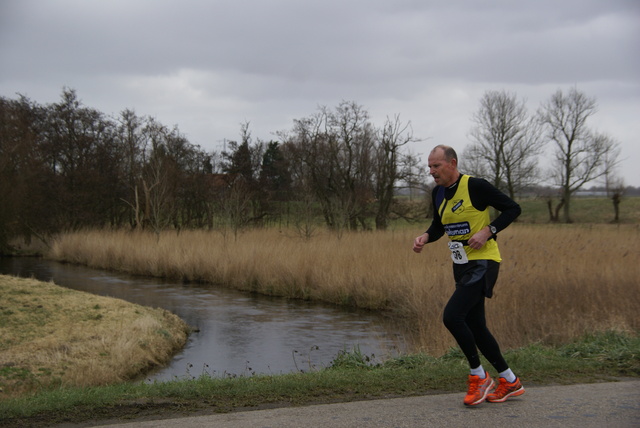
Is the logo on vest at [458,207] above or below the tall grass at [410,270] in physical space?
above

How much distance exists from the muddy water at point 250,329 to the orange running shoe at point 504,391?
145 inches

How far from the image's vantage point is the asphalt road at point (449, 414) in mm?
4312

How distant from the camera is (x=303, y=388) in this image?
5.51 metres

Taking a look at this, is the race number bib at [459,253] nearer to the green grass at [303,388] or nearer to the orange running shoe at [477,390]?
the orange running shoe at [477,390]

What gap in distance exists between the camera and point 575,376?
19.2 ft

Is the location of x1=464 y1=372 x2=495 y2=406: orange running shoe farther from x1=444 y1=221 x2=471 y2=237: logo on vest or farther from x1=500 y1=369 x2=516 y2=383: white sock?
x1=444 y1=221 x2=471 y2=237: logo on vest

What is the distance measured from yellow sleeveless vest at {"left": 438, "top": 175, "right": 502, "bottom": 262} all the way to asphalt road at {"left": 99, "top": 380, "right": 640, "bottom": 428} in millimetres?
1151

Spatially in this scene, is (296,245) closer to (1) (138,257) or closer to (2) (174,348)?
(1) (138,257)

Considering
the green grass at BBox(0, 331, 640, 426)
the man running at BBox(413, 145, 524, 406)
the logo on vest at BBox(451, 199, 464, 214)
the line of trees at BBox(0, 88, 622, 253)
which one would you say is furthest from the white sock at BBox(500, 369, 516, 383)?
the line of trees at BBox(0, 88, 622, 253)

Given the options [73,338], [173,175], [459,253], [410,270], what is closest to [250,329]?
[73,338]

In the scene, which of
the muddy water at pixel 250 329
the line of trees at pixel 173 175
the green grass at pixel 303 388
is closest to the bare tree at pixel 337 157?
the line of trees at pixel 173 175

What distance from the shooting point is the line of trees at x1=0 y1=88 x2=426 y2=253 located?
3369cm

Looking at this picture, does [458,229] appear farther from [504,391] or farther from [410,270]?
[410,270]

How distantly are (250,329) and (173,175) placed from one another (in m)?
30.8
